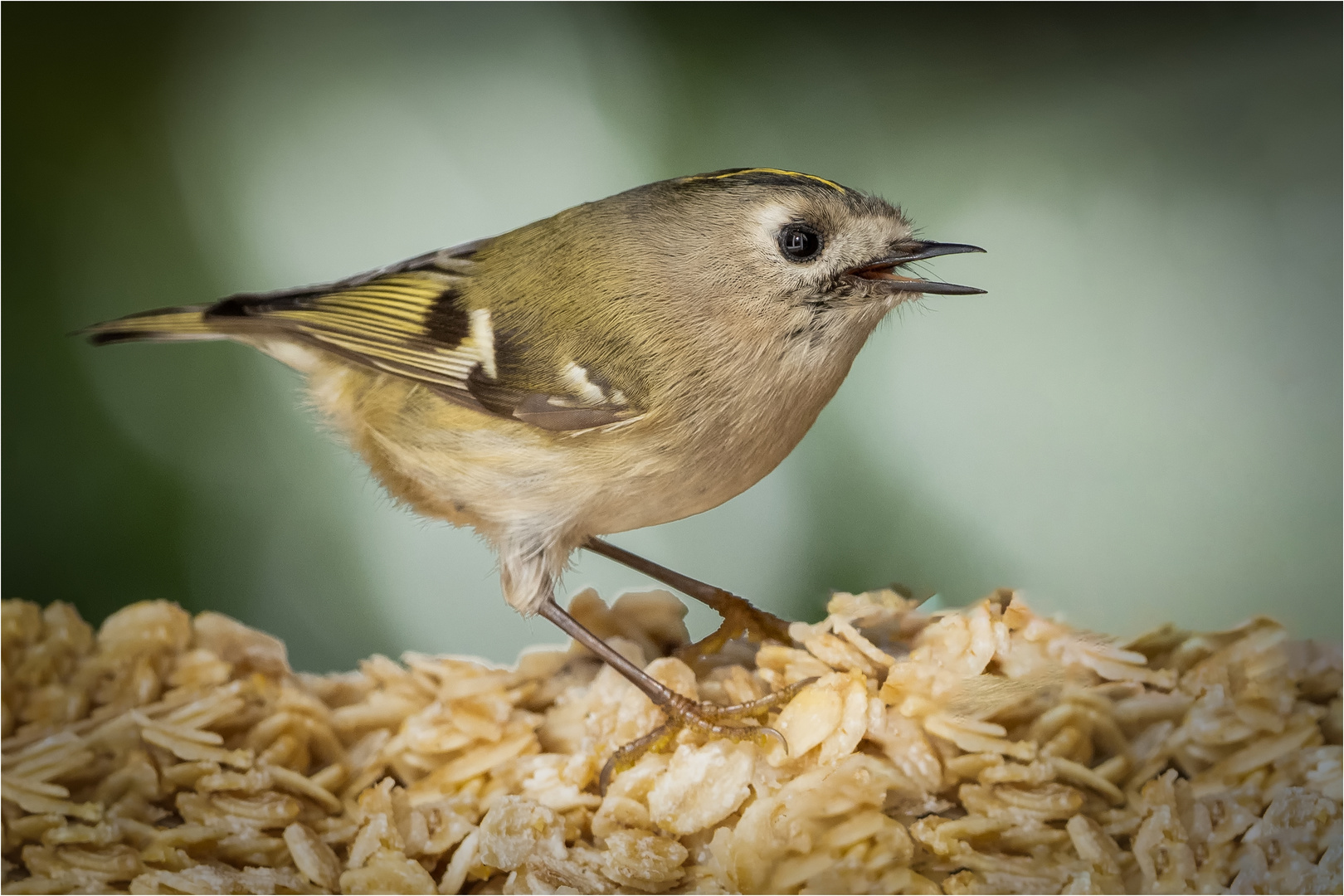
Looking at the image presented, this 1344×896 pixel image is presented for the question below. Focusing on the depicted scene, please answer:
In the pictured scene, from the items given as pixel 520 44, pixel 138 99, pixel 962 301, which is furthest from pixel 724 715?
pixel 138 99

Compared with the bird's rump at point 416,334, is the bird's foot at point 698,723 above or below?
below

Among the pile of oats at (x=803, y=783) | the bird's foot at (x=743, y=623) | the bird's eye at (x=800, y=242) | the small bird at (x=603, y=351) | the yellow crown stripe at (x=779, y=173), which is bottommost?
the pile of oats at (x=803, y=783)

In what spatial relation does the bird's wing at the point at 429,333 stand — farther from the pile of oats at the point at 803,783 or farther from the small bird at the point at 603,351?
the pile of oats at the point at 803,783

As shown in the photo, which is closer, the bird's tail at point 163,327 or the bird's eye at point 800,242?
the bird's eye at point 800,242

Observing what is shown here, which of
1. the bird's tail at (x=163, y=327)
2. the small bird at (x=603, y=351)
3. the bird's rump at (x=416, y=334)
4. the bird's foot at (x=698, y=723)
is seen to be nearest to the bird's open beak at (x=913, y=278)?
the small bird at (x=603, y=351)

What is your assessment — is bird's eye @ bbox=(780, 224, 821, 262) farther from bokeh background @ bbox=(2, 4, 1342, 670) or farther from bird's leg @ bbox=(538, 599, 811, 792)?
bird's leg @ bbox=(538, 599, 811, 792)

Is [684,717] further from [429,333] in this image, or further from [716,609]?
[429,333]

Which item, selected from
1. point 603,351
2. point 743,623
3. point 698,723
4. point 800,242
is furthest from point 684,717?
point 800,242

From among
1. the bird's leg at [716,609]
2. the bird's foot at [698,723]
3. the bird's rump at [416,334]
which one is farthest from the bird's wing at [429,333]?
the bird's foot at [698,723]
